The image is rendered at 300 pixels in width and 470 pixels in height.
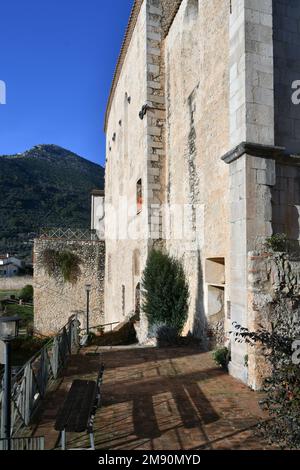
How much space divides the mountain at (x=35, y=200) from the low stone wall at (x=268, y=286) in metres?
53.0

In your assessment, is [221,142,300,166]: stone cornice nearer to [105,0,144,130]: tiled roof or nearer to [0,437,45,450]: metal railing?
[0,437,45,450]: metal railing

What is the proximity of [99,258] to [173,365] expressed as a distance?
16.1 metres

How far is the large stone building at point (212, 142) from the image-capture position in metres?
6.40

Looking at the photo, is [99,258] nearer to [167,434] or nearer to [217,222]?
[217,222]

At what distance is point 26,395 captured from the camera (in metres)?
4.72

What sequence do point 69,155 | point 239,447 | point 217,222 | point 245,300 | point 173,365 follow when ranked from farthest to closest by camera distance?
point 69,155
point 217,222
point 173,365
point 245,300
point 239,447

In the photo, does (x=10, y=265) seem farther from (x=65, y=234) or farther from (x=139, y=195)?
(x=139, y=195)

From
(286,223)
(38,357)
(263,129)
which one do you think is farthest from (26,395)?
(263,129)

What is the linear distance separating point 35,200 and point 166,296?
211ft

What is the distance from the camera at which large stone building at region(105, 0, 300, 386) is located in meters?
6.40

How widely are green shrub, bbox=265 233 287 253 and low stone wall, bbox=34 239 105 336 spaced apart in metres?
17.6

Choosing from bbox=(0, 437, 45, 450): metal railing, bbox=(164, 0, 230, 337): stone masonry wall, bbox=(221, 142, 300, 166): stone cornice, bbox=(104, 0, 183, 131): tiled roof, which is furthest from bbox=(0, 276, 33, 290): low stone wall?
bbox=(0, 437, 45, 450): metal railing

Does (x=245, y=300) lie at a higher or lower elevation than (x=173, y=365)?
higher

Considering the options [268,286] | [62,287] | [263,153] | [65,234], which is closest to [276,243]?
[268,286]
